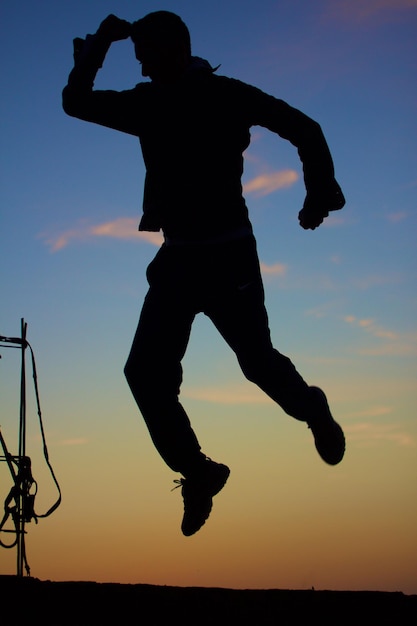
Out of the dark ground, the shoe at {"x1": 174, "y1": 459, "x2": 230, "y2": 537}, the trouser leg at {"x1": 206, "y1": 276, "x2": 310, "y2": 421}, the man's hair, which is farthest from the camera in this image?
the shoe at {"x1": 174, "y1": 459, "x2": 230, "y2": 537}

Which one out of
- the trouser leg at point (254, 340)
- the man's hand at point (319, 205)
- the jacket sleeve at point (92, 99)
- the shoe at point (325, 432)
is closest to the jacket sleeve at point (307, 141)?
the man's hand at point (319, 205)

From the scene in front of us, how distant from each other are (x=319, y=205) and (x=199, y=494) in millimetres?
1618

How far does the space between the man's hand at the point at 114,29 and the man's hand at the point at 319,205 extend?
4.02ft

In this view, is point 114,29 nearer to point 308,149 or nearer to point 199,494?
point 308,149

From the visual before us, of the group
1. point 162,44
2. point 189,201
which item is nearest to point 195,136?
point 189,201

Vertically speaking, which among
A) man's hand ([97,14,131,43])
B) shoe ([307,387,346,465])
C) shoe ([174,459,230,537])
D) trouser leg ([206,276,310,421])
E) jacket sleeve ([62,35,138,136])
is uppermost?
man's hand ([97,14,131,43])

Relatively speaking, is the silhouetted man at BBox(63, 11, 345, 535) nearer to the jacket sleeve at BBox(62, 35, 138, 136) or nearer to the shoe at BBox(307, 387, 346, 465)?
the jacket sleeve at BBox(62, 35, 138, 136)

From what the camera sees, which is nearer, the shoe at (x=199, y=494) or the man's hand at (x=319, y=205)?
the man's hand at (x=319, y=205)

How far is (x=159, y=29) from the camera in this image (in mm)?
3729

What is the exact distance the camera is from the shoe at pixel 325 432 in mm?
4117

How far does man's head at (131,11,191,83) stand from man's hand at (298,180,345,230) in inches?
36.5

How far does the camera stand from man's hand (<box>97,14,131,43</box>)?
3.86 meters

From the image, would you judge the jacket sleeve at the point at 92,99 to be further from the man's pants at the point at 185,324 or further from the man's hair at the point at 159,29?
the man's pants at the point at 185,324

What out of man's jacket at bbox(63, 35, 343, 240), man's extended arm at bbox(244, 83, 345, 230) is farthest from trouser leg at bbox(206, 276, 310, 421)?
man's extended arm at bbox(244, 83, 345, 230)
